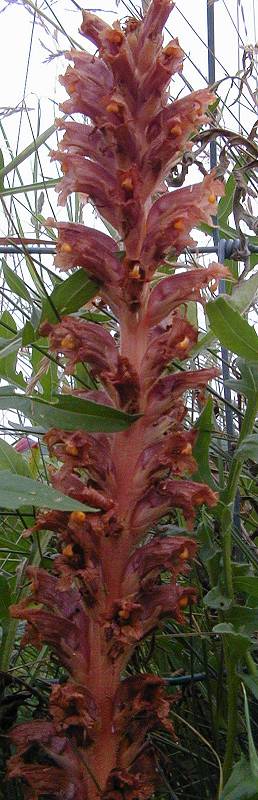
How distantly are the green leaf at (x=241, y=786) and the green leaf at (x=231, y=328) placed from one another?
0.35 meters

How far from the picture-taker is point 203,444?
33.6 inches

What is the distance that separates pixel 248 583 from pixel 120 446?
174mm

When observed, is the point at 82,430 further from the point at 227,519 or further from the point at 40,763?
the point at 40,763

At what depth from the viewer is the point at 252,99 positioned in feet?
4.69

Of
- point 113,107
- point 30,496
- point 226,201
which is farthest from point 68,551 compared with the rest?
point 226,201

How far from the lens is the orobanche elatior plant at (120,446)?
29.7 inches

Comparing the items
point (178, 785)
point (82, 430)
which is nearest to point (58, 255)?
point (82, 430)

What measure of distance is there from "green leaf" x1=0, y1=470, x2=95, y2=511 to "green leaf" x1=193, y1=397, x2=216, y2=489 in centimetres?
25

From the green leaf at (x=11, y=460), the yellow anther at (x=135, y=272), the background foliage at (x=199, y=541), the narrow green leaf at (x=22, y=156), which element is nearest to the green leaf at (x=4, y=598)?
the background foliage at (x=199, y=541)

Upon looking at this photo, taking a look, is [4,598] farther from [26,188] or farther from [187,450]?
[26,188]

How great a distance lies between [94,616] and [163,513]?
11 cm

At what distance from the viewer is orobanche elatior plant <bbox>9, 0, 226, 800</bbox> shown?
0.75 m

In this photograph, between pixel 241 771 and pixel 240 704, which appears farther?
pixel 240 704

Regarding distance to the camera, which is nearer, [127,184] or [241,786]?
[241,786]
